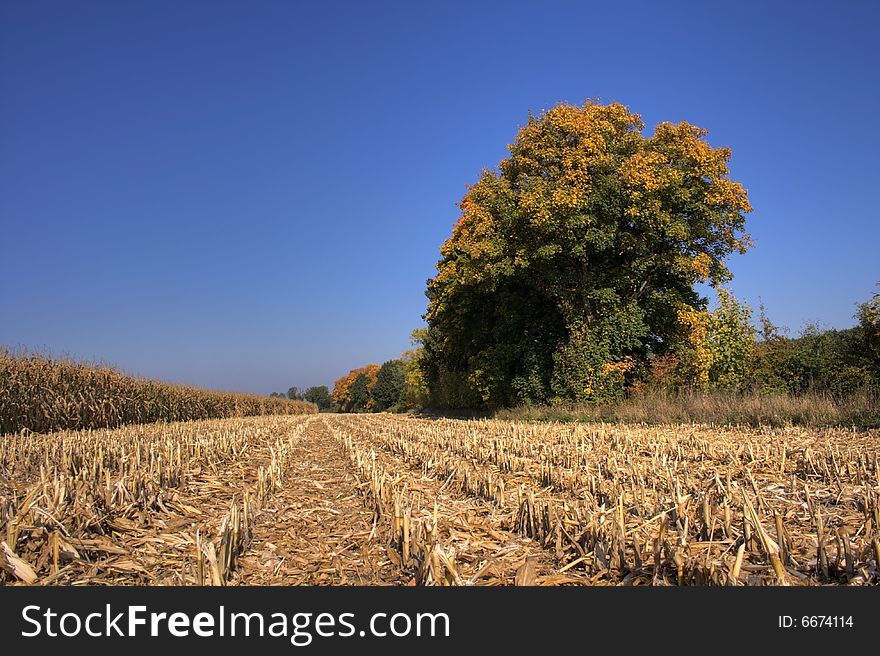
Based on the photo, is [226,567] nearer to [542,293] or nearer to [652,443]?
[652,443]

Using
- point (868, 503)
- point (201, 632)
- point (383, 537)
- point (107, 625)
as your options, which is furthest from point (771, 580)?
point (107, 625)

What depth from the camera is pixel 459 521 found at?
158 inches

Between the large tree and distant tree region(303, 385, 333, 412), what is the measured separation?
138883mm

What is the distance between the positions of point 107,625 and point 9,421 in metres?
13.7

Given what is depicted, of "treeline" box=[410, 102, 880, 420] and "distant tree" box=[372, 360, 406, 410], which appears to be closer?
"treeline" box=[410, 102, 880, 420]

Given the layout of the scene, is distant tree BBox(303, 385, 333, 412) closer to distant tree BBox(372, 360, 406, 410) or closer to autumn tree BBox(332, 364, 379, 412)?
autumn tree BBox(332, 364, 379, 412)

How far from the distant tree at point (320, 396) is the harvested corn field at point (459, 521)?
15052 centimetres

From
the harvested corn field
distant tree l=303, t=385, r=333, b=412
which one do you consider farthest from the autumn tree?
the harvested corn field

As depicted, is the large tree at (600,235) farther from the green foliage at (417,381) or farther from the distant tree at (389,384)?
the distant tree at (389,384)

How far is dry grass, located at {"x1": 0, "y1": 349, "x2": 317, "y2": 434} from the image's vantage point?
12.7 metres

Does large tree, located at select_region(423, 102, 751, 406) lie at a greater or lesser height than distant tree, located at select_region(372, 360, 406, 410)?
greater

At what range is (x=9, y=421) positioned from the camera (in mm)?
12570

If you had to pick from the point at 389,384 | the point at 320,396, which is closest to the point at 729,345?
the point at 389,384

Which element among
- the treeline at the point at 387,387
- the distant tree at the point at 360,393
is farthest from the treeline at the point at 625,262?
the distant tree at the point at 360,393
